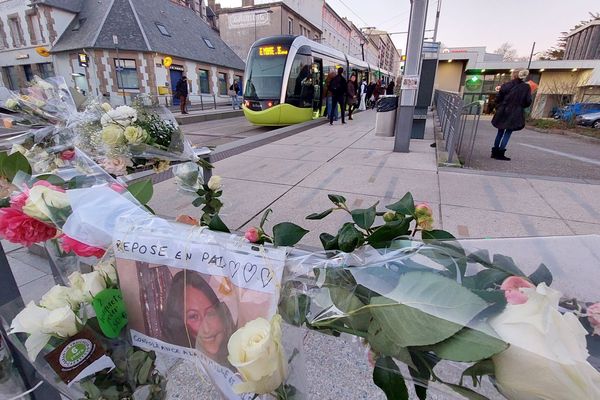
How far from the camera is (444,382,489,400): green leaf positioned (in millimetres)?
523

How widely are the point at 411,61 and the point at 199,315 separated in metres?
7.24

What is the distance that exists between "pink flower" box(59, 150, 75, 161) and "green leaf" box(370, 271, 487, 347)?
6.66 ft

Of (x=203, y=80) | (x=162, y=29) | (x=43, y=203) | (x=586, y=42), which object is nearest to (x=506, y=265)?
(x=43, y=203)

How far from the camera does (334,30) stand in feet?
164

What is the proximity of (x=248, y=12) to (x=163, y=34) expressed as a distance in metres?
13.3

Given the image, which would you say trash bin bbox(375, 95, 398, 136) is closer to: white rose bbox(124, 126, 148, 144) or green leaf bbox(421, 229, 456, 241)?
white rose bbox(124, 126, 148, 144)

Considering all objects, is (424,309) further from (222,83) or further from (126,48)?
(222,83)

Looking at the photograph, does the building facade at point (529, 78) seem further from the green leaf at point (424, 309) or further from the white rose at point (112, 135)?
the green leaf at point (424, 309)

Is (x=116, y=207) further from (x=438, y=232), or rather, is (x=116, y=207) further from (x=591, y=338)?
(x=591, y=338)

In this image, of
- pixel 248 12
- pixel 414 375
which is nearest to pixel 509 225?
pixel 414 375

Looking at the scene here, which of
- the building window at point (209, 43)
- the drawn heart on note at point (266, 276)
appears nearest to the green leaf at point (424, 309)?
the drawn heart on note at point (266, 276)

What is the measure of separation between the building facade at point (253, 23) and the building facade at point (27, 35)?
15311mm

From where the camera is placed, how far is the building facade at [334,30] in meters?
46.0

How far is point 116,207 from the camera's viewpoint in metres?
0.86
